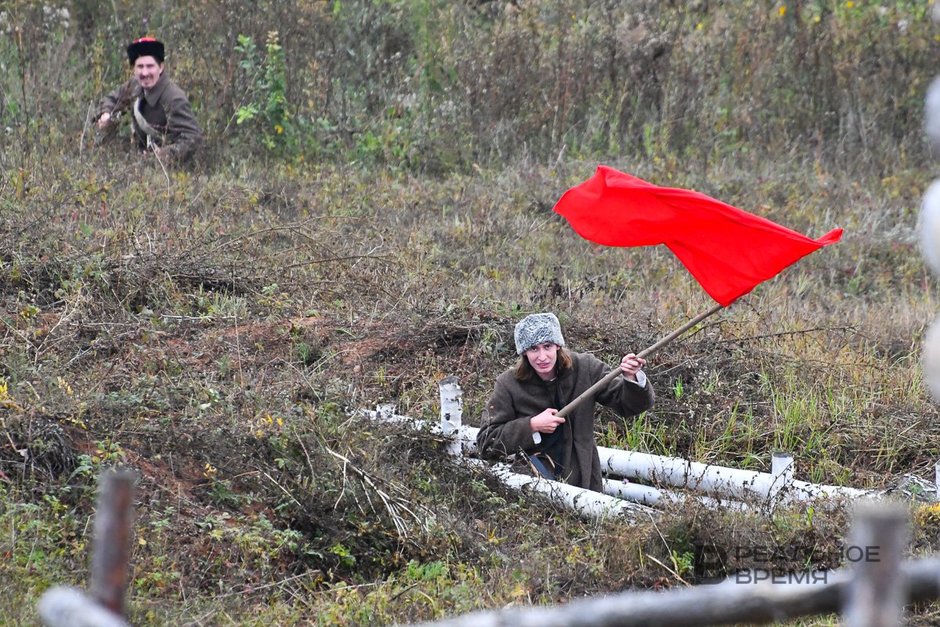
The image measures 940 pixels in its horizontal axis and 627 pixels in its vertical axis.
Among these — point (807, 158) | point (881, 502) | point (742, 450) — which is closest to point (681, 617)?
point (881, 502)

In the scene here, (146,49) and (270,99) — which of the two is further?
(270,99)

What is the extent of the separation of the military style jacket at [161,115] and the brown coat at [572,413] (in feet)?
18.3

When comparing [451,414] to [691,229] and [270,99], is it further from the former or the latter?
[270,99]

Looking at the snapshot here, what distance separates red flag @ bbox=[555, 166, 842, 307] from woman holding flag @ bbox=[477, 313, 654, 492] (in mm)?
578

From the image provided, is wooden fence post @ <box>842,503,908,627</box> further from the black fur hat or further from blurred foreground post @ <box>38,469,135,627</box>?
the black fur hat

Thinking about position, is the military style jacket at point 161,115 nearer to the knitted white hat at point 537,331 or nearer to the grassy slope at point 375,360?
the grassy slope at point 375,360

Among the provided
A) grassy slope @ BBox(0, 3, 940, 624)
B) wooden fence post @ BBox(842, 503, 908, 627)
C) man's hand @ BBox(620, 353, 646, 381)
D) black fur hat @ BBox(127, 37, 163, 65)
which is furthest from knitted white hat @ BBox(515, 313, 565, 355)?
black fur hat @ BBox(127, 37, 163, 65)

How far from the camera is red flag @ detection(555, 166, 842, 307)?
6.39m

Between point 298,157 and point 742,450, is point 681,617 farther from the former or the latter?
point 298,157

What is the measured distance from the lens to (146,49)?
38.0 ft

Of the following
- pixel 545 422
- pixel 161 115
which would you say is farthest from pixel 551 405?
pixel 161 115

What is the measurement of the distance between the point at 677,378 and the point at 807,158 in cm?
634

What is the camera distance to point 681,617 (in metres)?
2.26

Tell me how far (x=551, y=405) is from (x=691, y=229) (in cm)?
122
